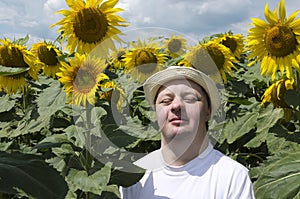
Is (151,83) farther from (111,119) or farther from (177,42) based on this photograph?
(177,42)

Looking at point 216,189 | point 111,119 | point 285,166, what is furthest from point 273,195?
point 111,119

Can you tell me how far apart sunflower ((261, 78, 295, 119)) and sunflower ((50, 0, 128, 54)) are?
112 centimetres

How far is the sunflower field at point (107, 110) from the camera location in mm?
2178

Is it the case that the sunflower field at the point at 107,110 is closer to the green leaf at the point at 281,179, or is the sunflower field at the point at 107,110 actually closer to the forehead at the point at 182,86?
the green leaf at the point at 281,179

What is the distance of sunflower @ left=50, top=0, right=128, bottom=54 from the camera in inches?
101

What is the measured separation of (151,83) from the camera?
2.50 m

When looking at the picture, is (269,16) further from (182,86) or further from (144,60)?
(144,60)

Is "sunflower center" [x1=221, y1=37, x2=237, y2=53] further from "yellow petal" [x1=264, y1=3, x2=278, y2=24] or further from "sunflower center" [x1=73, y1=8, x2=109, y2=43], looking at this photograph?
"sunflower center" [x1=73, y1=8, x2=109, y2=43]

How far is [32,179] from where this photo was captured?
1.49m

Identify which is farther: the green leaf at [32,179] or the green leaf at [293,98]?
the green leaf at [293,98]

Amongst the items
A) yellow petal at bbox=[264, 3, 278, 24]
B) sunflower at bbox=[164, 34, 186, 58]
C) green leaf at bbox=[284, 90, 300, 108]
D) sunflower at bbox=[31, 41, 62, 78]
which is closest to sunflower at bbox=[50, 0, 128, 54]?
yellow petal at bbox=[264, 3, 278, 24]

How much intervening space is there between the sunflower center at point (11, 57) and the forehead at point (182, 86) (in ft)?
4.38

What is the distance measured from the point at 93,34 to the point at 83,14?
0.12m

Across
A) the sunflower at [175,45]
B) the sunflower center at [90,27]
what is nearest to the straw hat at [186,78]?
the sunflower center at [90,27]
